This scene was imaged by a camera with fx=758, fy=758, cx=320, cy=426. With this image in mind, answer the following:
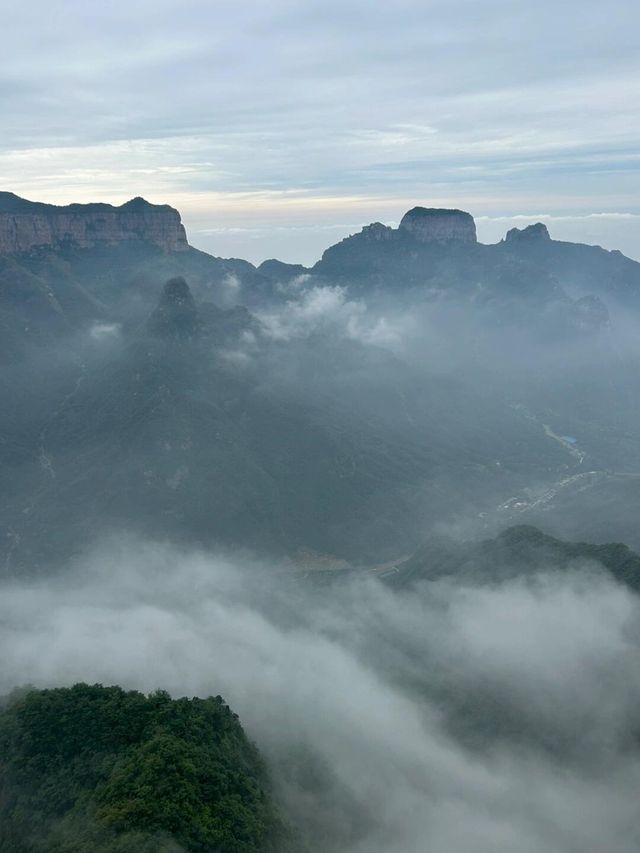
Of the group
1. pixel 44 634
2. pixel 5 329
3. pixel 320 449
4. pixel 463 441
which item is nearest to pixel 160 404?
pixel 320 449

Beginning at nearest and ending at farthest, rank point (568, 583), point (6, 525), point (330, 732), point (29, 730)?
1. point (29, 730)
2. point (330, 732)
3. point (568, 583)
4. point (6, 525)

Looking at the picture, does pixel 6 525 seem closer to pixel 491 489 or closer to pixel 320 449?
pixel 320 449

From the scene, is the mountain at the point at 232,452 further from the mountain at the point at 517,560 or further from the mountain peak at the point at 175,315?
the mountain at the point at 517,560

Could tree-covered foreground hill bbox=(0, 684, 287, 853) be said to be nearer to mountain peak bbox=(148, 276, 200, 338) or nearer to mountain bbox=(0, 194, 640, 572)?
mountain bbox=(0, 194, 640, 572)

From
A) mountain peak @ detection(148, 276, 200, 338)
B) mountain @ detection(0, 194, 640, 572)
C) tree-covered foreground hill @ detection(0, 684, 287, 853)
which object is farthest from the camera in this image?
mountain peak @ detection(148, 276, 200, 338)

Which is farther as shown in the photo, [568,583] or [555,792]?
[568,583]

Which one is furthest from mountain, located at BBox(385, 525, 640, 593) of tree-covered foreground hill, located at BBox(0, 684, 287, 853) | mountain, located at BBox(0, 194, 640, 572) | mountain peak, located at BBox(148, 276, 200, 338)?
mountain peak, located at BBox(148, 276, 200, 338)

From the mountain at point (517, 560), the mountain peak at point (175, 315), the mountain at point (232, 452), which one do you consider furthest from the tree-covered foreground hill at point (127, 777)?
the mountain peak at point (175, 315)

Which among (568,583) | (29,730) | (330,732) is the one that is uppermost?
(568,583)
